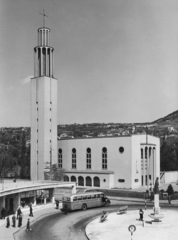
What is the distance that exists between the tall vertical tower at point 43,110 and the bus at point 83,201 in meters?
28.0

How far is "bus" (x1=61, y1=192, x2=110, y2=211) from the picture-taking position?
124 ft

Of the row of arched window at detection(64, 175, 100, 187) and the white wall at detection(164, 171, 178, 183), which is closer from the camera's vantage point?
the row of arched window at detection(64, 175, 100, 187)

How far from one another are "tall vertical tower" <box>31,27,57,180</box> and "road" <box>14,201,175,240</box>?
98.6ft

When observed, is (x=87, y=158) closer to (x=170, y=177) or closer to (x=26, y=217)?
(x=170, y=177)

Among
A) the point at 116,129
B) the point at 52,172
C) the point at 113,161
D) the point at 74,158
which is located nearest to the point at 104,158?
the point at 113,161

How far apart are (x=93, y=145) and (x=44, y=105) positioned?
1245cm

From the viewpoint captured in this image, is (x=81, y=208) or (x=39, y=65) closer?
(x=81, y=208)

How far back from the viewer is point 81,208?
129 ft

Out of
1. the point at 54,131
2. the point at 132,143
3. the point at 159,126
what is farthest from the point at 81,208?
the point at 159,126

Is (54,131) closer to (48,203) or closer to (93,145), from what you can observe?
(93,145)

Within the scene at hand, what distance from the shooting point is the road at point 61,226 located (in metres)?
27.1

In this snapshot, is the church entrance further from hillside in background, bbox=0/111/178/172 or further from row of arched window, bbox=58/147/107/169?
hillside in background, bbox=0/111/178/172

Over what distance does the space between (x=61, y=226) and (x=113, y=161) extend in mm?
35867

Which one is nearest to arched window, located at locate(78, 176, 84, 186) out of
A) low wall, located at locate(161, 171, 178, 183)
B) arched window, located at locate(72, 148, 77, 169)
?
arched window, located at locate(72, 148, 77, 169)
